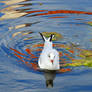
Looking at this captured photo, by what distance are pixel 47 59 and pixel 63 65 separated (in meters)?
0.58

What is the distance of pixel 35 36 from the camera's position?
33.7 ft

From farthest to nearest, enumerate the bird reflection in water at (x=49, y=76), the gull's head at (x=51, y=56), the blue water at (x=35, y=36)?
the gull's head at (x=51, y=56) < the bird reflection in water at (x=49, y=76) < the blue water at (x=35, y=36)

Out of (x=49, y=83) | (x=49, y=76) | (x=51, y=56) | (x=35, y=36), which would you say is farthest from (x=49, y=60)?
(x=35, y=36)

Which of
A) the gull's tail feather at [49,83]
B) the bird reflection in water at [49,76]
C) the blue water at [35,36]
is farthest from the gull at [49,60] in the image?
the gull's tail feather at [49,83]

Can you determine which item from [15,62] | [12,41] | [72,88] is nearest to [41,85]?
[72,88]

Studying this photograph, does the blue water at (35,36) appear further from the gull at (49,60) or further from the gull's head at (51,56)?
the gull's head at (51,56)

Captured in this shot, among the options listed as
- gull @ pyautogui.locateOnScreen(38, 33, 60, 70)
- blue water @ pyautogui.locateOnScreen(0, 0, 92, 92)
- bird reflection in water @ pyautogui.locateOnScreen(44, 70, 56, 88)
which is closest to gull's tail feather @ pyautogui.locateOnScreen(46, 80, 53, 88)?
Result: bird reflection in water @ pyautogui.locateOnScreen(44, 70, 56, 88)

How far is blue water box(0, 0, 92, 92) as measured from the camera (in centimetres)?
753

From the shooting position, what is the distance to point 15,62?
859cm

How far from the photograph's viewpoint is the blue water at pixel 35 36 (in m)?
7.53

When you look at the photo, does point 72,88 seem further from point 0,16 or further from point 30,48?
point 0,16

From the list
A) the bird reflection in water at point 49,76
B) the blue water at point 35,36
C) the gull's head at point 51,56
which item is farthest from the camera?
the gull's head at point 51,56

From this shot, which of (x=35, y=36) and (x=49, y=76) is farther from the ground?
(x=35, y=36)

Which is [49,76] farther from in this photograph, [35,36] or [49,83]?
[35,36]
